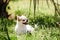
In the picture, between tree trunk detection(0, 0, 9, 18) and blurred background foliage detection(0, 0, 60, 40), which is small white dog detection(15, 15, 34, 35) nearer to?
blurred background foliage detection(0, 0, 60, 40)

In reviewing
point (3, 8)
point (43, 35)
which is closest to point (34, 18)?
point (3, 8)

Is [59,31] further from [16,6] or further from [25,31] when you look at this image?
[16,6]

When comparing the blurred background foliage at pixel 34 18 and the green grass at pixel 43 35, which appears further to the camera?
the blurred background foliage at pixel 34 18

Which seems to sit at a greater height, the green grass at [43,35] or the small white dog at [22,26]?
the small white dog at [22,26]

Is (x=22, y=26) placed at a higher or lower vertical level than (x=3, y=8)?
lower

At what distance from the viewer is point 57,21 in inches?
216

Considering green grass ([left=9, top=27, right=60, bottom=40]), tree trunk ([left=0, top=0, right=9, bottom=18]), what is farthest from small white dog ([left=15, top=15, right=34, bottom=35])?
tree trunk ([left=0, top=0, right=9, bottom=18])

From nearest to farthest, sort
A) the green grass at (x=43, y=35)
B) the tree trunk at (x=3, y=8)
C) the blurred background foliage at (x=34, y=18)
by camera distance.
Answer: the green grass at (x=43, y=35) → the blurred background foliage at (x=34, y=18) → the tree trunk at (x=3, y=8)

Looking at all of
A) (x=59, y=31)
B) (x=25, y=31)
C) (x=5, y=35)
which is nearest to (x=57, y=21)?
(x=59, y=31)

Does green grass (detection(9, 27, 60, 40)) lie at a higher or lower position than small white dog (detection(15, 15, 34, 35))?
lower

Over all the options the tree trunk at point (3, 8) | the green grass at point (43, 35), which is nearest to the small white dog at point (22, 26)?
the green grass at point (43, 35)

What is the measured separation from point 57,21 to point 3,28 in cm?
124

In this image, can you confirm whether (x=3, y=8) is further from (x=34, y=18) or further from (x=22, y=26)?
(x=22, y=26)

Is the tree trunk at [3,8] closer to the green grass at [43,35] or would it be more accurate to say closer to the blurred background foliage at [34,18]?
the blurred background foliage at [34,18]
